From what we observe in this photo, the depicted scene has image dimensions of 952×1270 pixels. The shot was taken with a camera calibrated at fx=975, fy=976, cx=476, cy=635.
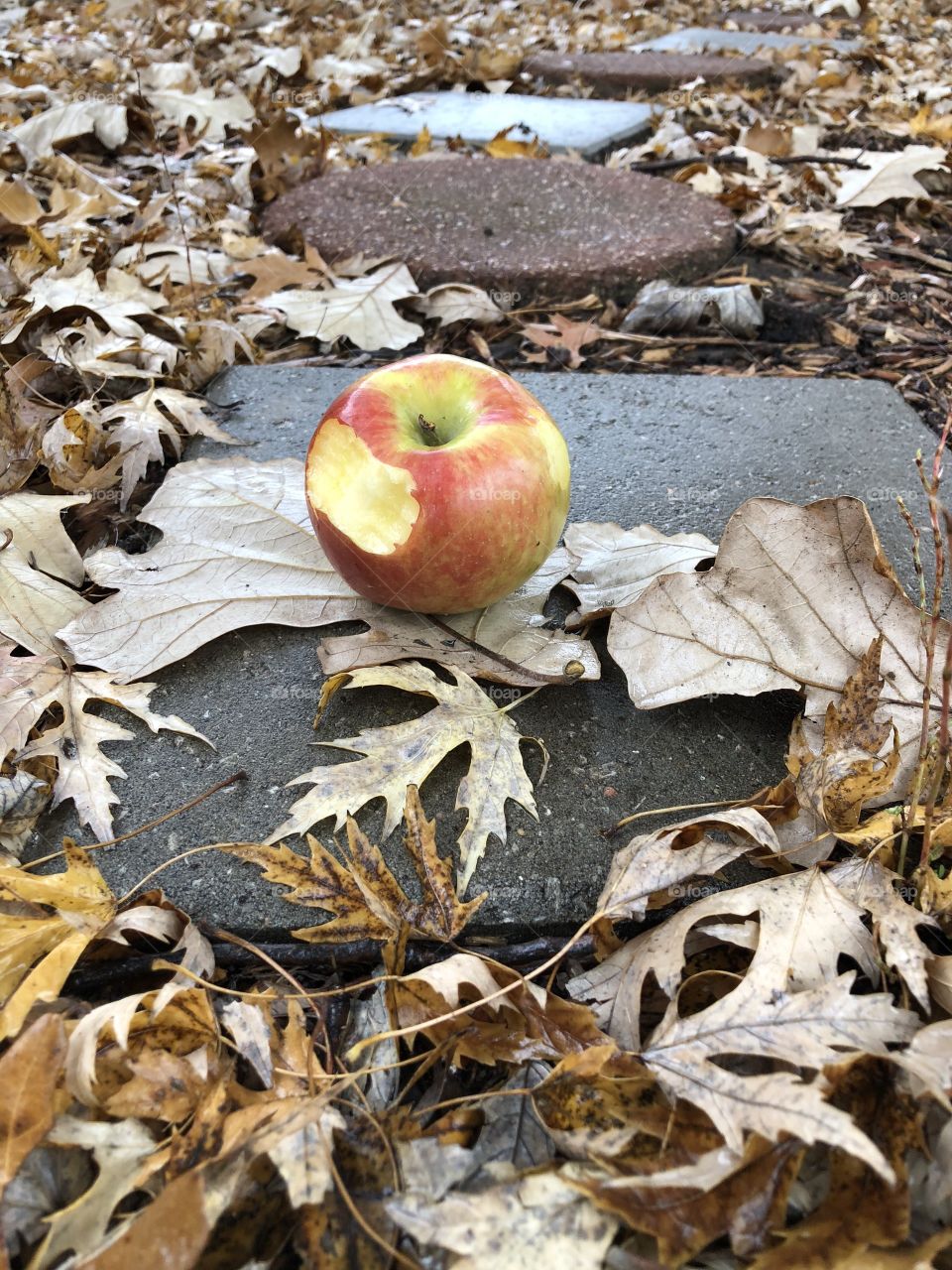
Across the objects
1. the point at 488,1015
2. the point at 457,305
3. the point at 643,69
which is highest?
the point at 643,69

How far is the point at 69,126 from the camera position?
386 centimetres

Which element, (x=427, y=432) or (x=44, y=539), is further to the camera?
(x=44, y=539)

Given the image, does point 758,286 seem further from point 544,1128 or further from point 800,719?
point 544,1128

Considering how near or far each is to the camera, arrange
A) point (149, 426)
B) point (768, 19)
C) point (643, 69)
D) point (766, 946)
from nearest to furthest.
Result: point (766, 946), point (149, 426), point (643, 69), point (768, 19)

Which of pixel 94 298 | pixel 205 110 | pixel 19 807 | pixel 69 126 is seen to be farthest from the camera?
pixel 205 110

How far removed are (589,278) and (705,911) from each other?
2.20 meters

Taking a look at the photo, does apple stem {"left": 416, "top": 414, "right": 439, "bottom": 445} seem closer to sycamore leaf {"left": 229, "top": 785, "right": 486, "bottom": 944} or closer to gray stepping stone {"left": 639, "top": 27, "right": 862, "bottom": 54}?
sycamore leaf {"left": 229, "top": 785, "right": 486, "bottom": 944}

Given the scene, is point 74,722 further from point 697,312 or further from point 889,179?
point 889,179

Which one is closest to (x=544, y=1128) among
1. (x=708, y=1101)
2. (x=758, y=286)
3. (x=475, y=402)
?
(x=708, y=1101)

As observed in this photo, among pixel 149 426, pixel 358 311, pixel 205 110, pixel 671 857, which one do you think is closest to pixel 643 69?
pixel 205 110

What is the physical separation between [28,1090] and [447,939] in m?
0.47

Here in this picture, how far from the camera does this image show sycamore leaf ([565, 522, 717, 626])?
5.20 ft

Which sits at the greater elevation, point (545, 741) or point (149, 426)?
point (149, 426)

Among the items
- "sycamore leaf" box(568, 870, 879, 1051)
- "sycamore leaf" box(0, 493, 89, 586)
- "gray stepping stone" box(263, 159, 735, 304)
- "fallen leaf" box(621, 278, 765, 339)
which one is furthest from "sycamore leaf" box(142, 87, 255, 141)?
"sycamore leaf" box(568, 870, 879, 1051)
